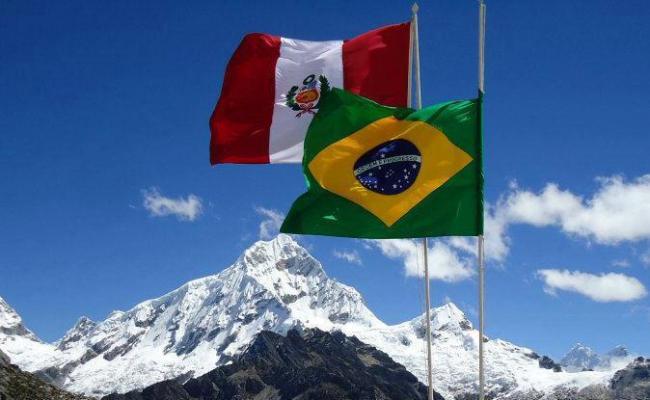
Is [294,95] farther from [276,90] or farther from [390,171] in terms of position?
[390,171]

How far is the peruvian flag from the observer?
98.2 feet

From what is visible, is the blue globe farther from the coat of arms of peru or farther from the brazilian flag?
the coat of arms of peru

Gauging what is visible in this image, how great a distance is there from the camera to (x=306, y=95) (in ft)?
101

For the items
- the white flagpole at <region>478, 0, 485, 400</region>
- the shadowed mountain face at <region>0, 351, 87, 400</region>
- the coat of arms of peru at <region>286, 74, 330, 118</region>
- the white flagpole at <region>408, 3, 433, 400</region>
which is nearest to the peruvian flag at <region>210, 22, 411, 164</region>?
the coat of arms of peru at <region>286, 74, 330, 118</region>

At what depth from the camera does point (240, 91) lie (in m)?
30.9

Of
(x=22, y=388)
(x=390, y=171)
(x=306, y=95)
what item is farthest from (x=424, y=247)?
(x=22, y=388)

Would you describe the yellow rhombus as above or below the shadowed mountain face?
below

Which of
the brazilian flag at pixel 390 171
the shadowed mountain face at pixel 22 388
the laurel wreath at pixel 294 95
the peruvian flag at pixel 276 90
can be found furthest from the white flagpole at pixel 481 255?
the shadowed mountain face at pixel 22 388

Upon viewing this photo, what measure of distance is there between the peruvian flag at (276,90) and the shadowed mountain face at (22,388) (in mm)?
142391

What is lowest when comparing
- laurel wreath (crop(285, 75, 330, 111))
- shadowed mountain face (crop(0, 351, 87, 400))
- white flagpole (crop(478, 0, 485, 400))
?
white flagpole (crop(478, 0, 485, 400))

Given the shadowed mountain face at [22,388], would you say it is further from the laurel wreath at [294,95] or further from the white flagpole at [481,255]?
the white flagpole at [481,255]

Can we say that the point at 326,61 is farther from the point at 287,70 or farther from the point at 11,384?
the point at 11,384

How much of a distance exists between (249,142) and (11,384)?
544ft

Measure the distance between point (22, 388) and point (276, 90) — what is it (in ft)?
540
